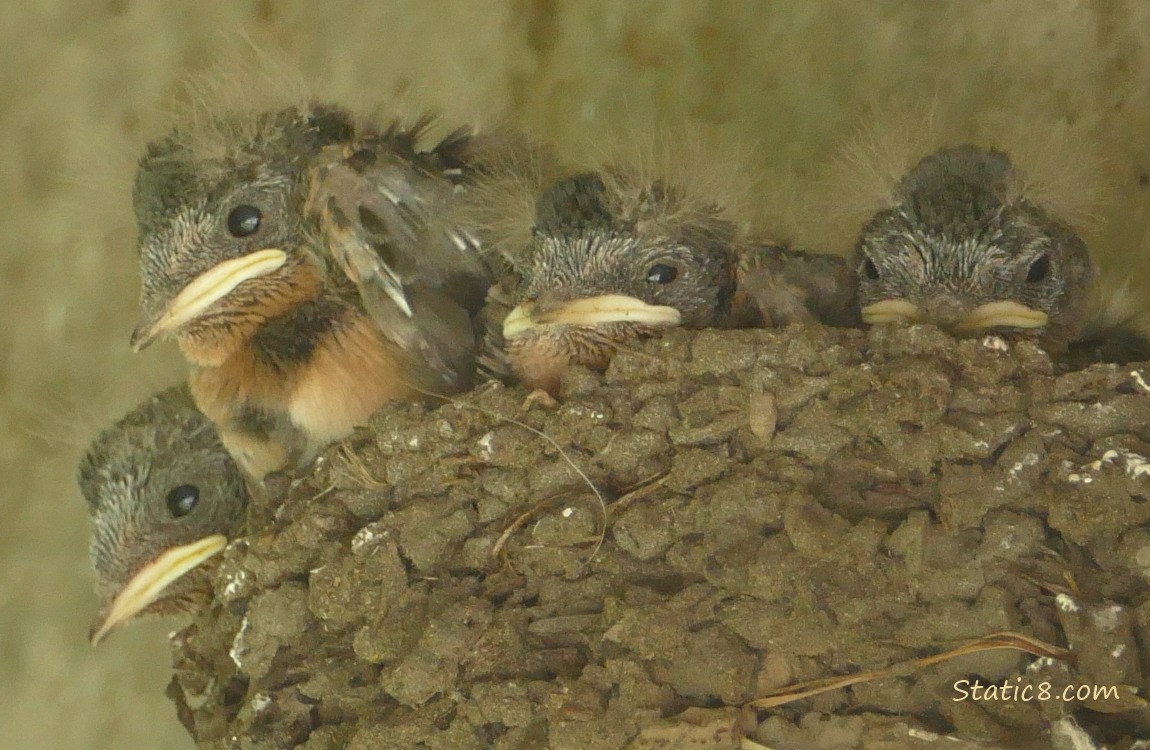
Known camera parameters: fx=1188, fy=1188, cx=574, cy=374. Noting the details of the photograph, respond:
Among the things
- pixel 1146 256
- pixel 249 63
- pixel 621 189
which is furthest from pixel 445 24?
pixel 1146 256

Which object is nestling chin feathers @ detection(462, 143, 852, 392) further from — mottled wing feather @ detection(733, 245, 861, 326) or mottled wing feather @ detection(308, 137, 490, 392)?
mottled wing feather @ detection(308, 137, 490, 392)

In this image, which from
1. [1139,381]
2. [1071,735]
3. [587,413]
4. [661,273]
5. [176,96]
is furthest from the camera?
[176,96]

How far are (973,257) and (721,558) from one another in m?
0.48

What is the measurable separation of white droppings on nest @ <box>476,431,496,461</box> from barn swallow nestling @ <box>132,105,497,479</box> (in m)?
0.21

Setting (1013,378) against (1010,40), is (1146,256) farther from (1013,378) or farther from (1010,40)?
(1013,378)

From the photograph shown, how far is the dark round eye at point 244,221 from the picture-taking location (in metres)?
1.52

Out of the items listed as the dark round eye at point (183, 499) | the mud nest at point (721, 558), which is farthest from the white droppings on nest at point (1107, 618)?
the dark round eye at point (183, 499)

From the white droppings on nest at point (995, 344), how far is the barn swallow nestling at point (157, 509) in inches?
Result: 41.1

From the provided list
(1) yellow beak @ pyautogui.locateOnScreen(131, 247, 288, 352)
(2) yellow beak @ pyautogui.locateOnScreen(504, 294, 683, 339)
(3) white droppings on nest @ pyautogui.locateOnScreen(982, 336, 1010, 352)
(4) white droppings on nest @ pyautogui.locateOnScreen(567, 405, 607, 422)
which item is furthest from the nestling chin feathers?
(1) yellow beak @ pyautogui.locateOnScreen(131, 247, 288, 352)

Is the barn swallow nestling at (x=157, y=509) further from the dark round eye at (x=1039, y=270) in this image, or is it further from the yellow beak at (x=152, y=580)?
the dark round eye at (x=1039, y=270)

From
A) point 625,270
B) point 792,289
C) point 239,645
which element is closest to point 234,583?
point 239,645

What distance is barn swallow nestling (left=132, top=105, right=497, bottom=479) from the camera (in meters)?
1.50

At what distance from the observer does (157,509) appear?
166 cm

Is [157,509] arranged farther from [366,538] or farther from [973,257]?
[973,257]
